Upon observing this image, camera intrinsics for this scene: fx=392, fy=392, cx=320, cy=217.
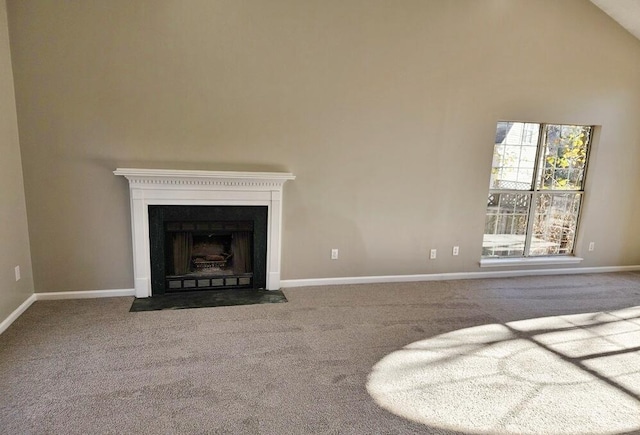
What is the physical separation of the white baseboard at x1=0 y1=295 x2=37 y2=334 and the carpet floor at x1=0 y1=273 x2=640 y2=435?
6 centimetres

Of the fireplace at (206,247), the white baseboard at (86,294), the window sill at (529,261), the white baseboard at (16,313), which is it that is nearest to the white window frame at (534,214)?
the window sill at (529,261)

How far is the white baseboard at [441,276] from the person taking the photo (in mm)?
4203

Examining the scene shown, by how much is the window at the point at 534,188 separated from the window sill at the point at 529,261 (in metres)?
0.08

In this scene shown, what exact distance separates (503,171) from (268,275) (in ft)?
9.95

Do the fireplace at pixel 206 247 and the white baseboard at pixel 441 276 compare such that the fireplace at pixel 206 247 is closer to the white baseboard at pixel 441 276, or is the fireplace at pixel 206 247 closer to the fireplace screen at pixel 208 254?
the fireplace screen at pixel 208 254

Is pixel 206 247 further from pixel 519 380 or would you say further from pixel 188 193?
pixel 519 380

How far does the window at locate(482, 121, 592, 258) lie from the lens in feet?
15.4

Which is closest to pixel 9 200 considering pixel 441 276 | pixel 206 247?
pixel 206 247

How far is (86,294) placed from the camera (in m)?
3.65

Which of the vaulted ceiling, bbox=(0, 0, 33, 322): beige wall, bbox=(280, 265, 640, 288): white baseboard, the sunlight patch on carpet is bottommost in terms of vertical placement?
the sunlight patch on carpet

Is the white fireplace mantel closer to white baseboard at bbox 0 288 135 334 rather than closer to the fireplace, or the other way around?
the fireplace

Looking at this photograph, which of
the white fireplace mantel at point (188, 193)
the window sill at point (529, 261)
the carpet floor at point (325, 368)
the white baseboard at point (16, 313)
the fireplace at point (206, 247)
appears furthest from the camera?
the window sill at point (529, 261)

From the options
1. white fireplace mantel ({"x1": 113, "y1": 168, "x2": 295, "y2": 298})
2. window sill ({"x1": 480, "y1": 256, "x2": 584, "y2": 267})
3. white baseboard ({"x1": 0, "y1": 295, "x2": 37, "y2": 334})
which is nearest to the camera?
white baseboard ({"x1": 0, "y1": 295, "x2": 37, "y2": 334})

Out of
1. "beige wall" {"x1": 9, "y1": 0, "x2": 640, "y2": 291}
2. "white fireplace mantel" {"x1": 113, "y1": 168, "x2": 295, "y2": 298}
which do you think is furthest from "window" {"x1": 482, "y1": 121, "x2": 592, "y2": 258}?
"white fireplace mantel" {"x1": 113, "y1": 168, "x2": 295, "y2": 298}
